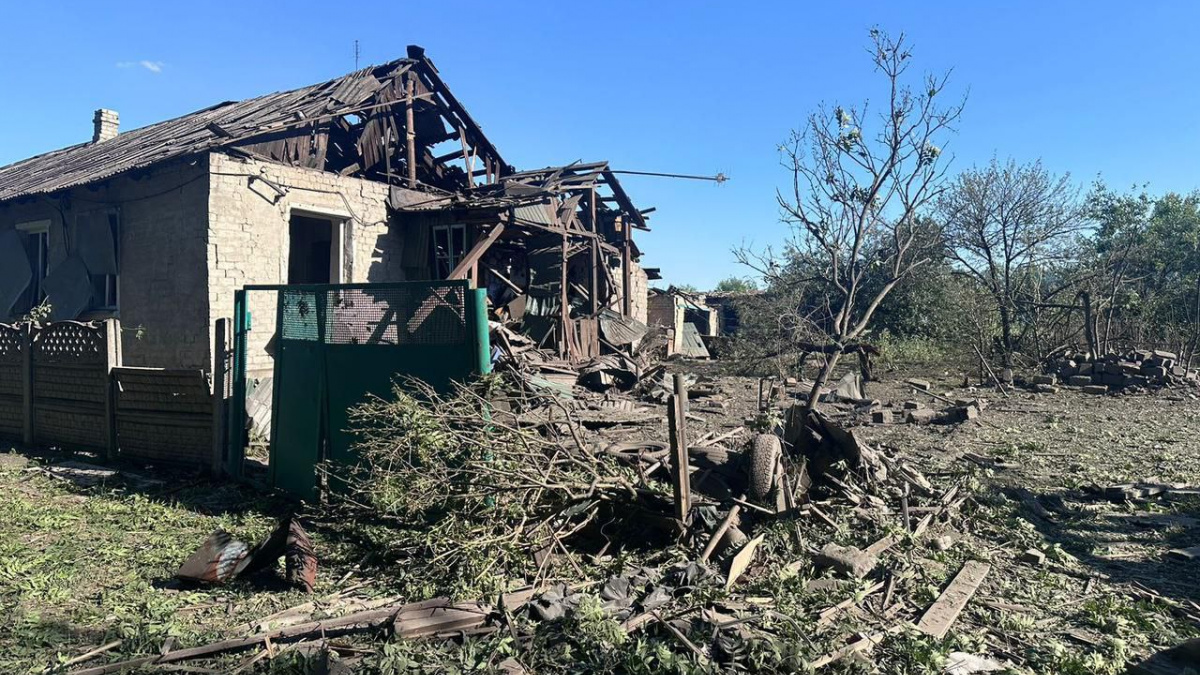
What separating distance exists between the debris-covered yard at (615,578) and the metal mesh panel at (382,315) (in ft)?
2.13

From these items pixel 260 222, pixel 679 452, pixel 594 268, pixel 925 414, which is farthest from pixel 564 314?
pixel 679 452

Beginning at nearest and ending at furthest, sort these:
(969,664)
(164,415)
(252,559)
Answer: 1. (969,664)
2. (252,559)
3. (164,415)

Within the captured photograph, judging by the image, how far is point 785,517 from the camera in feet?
16.1

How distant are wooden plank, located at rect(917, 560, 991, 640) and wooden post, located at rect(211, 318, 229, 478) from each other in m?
6.28

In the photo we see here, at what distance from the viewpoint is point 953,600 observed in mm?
3980

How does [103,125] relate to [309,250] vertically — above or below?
above

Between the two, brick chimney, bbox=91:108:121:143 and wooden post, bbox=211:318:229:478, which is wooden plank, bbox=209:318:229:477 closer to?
wooden post, bbox=211:318:229:478

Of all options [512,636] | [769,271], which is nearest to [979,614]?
[512,636]

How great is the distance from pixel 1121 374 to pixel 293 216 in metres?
17.4

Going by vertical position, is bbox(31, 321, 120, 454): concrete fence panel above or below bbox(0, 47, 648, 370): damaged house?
below

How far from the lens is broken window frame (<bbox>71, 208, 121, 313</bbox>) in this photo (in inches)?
411

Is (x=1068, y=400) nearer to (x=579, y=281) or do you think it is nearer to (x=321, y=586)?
(x=579, y=281)

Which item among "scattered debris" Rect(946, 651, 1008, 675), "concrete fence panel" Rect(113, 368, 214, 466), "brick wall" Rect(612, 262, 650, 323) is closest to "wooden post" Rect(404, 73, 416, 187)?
"brick wall" Rect(612, 262, 650, 323)

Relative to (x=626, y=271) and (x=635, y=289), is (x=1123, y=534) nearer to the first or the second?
(x=626, y=271)
